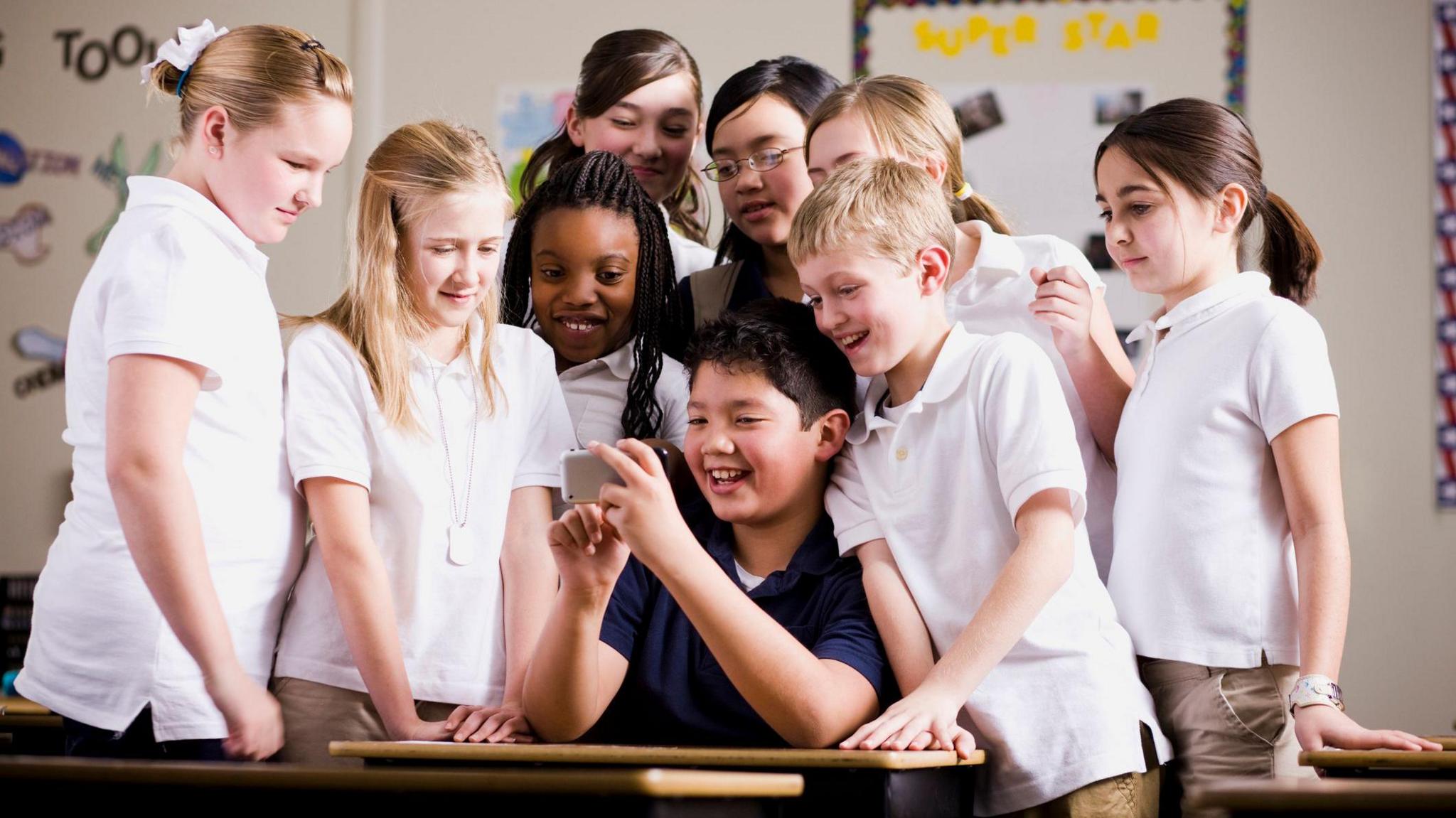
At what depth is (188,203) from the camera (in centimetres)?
158

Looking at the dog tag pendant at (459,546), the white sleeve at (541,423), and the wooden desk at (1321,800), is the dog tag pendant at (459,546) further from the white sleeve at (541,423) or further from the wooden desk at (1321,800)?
the wooden desk at (1321,800)

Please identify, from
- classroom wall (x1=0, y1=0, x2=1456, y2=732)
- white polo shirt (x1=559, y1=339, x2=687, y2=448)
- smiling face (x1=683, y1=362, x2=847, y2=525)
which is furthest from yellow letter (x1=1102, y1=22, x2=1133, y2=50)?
smiling face (x1=683, y1=362, x2=847, y2=525)

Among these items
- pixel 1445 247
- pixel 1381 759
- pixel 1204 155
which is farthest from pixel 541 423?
pixel 1445 247

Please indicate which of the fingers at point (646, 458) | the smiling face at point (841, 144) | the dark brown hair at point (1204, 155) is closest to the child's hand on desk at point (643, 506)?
the fingers at point (646, 458)

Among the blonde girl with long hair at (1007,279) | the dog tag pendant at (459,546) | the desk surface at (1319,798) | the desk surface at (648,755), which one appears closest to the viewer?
the desk surface at (1319,798)

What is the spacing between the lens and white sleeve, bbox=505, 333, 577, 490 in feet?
5.83

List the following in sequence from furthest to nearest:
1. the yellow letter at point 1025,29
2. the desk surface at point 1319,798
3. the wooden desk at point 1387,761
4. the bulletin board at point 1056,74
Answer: the yellow letter at point 1025,29 < the bulletin board at point 1056,74 < the wooden desk at point 1387,761 < the desk surface at point 1319,798

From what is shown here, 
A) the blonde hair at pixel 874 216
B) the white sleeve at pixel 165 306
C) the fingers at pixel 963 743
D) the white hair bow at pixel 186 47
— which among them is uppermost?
the white hair bow at pixel 186 47

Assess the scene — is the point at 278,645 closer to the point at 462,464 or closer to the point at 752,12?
the point at 462,464

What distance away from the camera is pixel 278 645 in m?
1.67

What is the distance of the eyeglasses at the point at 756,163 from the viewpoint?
2203 millimetres

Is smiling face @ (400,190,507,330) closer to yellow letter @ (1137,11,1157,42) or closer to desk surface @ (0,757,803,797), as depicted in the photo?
desk surface @ (0,757,803,797)

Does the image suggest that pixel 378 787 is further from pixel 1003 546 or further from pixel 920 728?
pixel 1003 546

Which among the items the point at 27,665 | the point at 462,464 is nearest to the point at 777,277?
the point at 462,464
